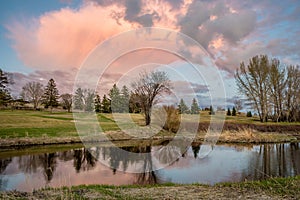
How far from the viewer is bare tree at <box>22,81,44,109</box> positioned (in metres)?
65.4

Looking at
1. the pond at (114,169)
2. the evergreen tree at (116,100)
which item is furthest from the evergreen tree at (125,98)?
the pond at (114,169)

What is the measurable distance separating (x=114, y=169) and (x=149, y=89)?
20.5 metres

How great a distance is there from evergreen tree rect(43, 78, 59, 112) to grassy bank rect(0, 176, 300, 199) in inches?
2310

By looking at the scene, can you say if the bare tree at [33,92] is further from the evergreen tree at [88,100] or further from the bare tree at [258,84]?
the bare tree at [258,84]

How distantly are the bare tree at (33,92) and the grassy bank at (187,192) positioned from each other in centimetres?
6135

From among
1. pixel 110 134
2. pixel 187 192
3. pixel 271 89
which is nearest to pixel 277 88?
pixel 271 89

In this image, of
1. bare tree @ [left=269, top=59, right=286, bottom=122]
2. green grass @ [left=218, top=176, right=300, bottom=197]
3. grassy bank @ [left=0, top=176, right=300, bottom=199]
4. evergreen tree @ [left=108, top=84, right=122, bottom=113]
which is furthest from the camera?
bare tree @ [left=269, top=59, right=286, bottom=122]

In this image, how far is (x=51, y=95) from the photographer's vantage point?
64438 millimetres

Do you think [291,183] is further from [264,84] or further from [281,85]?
[281,85]

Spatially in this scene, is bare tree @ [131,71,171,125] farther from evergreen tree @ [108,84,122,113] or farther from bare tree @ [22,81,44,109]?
bare tree @ [22,81,44,109]

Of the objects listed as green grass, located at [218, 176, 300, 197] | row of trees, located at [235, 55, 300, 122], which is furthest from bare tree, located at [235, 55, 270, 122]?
green grass, located at [218, 176, 300, 197]

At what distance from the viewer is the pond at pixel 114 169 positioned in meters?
11.5

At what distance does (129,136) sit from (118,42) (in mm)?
18065

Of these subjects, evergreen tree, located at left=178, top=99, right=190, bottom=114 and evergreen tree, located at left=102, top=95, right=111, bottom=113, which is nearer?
evergreen tree, located at left=178, top=99, right=190, bottom=114
